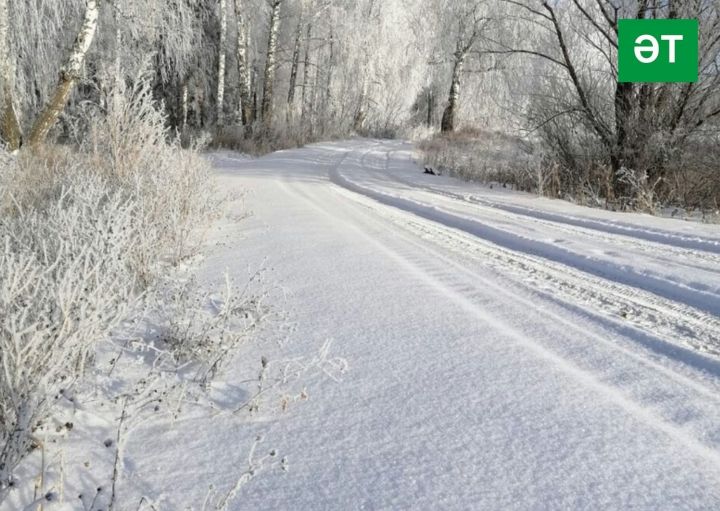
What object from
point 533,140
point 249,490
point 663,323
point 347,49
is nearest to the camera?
point 249,490

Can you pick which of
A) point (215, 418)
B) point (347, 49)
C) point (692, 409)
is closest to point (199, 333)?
point (215, 418)

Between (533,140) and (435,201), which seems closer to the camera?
(435,201)

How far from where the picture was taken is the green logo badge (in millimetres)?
8180

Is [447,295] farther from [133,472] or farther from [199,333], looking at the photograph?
[133,472]

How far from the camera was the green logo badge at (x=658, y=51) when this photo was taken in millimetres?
8180

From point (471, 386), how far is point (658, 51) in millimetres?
8772

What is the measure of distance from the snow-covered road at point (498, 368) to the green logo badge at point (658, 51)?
4.34m

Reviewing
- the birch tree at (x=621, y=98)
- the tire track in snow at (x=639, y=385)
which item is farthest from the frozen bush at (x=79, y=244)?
the birch tree at (x=621, y=98)

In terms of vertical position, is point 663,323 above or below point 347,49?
below

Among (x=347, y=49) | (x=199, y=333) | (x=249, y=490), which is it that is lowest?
(x=249, y=490)

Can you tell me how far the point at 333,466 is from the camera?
1525 mm

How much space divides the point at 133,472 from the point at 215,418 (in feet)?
1.13

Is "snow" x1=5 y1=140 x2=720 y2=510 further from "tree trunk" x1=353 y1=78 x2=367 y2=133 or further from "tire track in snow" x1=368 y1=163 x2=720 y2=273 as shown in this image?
"tree trunk" x1=353 y1=78 x2=367 y2=133

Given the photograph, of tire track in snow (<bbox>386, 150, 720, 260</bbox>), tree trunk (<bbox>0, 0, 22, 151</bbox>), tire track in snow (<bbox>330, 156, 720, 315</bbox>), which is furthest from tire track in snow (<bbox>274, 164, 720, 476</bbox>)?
tree trunk (<bbox>0, 0, 22, 151</bbox>)
